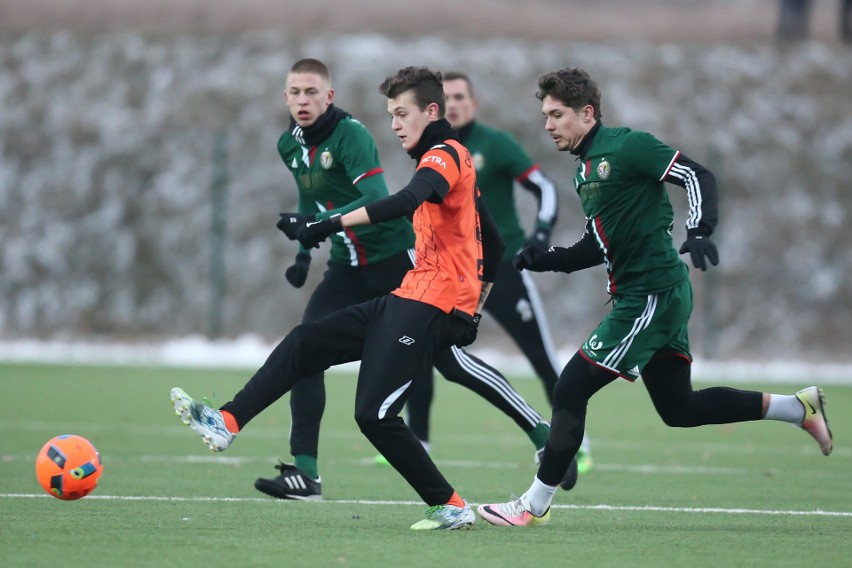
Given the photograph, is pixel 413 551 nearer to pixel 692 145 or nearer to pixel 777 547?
pixel 777 547

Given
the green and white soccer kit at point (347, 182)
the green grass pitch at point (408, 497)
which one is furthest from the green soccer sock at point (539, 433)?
the green and white soccer kit at point (347, 182)

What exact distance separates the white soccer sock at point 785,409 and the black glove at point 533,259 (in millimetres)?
1319

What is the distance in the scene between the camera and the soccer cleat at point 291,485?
7.43 metres

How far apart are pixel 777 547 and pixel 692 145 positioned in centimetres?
2125

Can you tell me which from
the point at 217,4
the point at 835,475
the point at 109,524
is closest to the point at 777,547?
the point at 109,524

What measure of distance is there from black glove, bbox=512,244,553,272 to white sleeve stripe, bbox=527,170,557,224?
3000 mm

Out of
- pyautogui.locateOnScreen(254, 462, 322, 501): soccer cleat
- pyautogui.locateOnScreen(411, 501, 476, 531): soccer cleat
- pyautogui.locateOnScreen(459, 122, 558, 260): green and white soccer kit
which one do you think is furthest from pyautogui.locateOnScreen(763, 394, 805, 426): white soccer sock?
pyautogui.locateOnScreen(459, 122, 558, 260): green and white soccer kit

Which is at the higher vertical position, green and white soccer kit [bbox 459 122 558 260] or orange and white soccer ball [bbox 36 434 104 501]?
green and white soccer kit [bbox 459 122 558 260]

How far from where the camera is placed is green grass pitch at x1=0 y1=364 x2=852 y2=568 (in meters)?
5.44

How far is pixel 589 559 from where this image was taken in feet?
17.6

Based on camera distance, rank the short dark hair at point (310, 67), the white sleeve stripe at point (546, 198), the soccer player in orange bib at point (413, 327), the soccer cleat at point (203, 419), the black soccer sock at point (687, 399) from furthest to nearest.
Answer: the white sleeve stripe at point (546, 198), the short dark hair at point (310, 67), the black soccer sock at point (687, 399), the soccer player in orange bib at point (413, 327), the soccer cleat at point (203, 419)

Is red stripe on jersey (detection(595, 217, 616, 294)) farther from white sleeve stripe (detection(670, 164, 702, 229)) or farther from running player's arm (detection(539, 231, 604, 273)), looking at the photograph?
white sleeve stripe (detection(670, 164, 702, 229))

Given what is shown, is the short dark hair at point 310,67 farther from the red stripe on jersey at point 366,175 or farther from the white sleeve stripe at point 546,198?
the white sleeve stripe at point 546,198

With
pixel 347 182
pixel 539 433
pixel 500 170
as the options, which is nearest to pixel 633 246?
pixel 539 433
